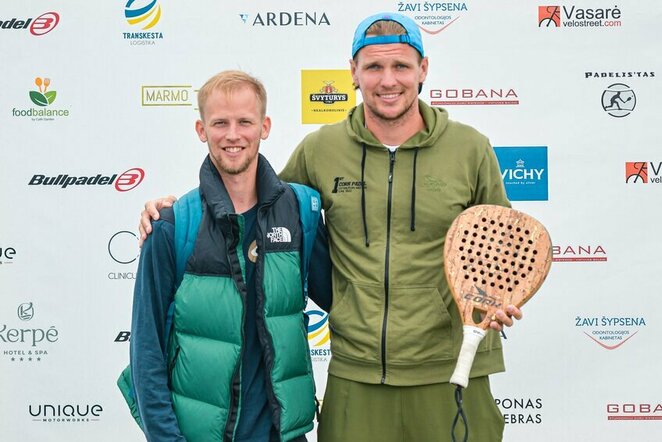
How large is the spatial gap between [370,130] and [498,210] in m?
0.43

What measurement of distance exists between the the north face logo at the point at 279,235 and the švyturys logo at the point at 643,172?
6.88ft

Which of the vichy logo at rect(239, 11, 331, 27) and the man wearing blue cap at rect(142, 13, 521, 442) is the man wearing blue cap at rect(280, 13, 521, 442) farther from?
the vichy logo at rect(239, 11, 331, 27)

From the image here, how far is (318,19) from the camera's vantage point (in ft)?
11.2

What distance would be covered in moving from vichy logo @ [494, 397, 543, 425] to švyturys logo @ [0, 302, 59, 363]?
1.91 m

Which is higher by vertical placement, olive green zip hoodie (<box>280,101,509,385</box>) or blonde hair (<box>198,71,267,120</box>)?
blonde hair (<box>198,71,267,120</box>)

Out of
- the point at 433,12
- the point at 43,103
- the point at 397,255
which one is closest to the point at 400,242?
the point at 397,255

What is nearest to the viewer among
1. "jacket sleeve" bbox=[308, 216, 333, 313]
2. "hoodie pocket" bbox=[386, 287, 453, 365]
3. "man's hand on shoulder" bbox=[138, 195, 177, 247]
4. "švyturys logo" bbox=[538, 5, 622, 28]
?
"man's hand on shoulder" bbox=[138, 195, 177, 247]

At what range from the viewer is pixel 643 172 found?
3.41 meters

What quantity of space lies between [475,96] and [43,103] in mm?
1819

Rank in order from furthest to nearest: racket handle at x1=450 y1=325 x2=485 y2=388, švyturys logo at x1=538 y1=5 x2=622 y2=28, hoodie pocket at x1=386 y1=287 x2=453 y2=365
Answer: švyturys logo at x1=538 y1=5 x2=622 y2=28 → hoodie pocket at x1=386 y1=287 x2=453 y2=365 → racket handle at x1=450 y1=325 x2=485 y2=388

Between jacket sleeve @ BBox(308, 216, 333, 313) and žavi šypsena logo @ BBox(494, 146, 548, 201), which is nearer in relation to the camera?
jacket sleeve @ BBox(308, 216, 333, 313)

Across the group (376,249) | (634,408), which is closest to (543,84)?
(634,408)

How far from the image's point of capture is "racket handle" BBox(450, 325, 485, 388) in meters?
1.62

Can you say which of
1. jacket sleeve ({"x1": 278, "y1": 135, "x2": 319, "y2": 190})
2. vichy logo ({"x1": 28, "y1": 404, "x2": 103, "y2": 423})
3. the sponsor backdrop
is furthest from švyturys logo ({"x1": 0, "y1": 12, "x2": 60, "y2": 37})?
jacket sleeve ({"x1": 278, "y1": 135, "x2": 319, "y2": 190})
